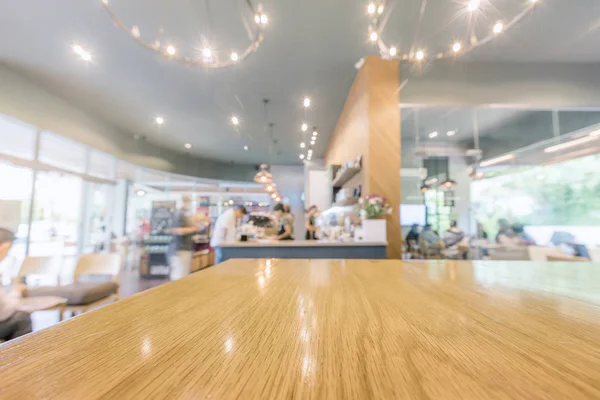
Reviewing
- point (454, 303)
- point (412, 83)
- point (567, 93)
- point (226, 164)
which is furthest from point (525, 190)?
point (226, 164)

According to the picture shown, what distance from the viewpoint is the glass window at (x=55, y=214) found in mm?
4828

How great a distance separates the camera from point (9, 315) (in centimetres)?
175

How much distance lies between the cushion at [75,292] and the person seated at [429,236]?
16.2 feet

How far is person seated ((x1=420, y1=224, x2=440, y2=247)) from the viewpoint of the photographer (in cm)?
486

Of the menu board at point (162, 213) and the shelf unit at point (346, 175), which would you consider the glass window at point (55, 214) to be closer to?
the menu board at point (162, 213)

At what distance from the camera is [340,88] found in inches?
184

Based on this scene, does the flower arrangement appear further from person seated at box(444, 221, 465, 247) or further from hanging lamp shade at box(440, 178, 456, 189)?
hanging lamp shade at box(440, 178, 456, 189)

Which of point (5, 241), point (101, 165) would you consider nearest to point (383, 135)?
point (5, 241)

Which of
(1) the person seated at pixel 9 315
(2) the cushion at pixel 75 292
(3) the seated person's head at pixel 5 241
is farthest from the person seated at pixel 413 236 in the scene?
(3) the seated person's head at pixel 5 241

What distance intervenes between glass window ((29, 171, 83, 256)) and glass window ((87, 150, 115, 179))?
17.2 inches

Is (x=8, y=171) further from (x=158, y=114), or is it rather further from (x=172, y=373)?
(x=172, y=373)

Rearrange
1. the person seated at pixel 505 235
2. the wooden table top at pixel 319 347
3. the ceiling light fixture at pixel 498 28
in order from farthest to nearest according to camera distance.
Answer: the person seated at pixel 505 235, the ceiling light fixture at pixel 498 28, the wooden table top at pixel 319 347

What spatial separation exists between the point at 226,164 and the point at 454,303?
10.2 meters

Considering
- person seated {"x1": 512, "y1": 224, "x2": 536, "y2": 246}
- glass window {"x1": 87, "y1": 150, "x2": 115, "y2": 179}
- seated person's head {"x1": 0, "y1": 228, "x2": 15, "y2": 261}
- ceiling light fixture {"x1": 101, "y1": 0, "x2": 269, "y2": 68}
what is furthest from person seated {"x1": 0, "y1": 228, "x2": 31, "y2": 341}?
person seated {"x1": 512, "y1": 224, "x2": 536, "y2": 246}
